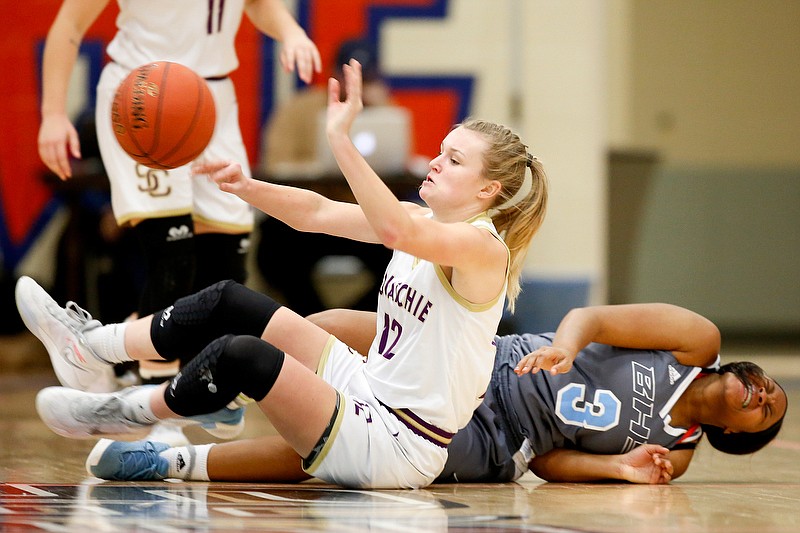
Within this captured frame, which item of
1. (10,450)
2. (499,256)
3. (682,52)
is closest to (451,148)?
(499,256)

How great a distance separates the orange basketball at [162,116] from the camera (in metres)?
3.24

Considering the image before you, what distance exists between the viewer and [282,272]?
296 inches

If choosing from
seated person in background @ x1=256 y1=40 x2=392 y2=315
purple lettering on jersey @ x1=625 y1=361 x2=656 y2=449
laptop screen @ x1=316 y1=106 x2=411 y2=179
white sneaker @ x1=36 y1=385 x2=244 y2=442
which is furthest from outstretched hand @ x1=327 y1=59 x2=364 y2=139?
seated person in background @ x1=256 y1=40 x2=392 y2=315

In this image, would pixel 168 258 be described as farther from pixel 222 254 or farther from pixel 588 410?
pixel 588 410

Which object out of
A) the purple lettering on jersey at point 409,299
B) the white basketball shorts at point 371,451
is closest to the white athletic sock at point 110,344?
the white basketball shorts at point 371,451

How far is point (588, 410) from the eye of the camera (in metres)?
3.17

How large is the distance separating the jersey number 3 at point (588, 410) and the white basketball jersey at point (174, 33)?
1.76 m

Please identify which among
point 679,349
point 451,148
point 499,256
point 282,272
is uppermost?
point 451,148

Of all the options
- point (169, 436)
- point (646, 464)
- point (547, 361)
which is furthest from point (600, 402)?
point (169, 436)

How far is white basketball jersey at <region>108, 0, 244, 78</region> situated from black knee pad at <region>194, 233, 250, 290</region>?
1.90 ft

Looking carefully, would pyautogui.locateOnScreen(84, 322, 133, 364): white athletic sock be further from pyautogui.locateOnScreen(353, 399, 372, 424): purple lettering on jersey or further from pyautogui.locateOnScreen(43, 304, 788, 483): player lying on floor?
pyautogui.locateOnScreen(353, 399, 372, 424): purple lettering on jersey

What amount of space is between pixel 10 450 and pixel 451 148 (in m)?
1.79

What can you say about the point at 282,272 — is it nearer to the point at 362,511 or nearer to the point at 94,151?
the point at 94,151

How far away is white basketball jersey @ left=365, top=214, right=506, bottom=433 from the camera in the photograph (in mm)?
2793
